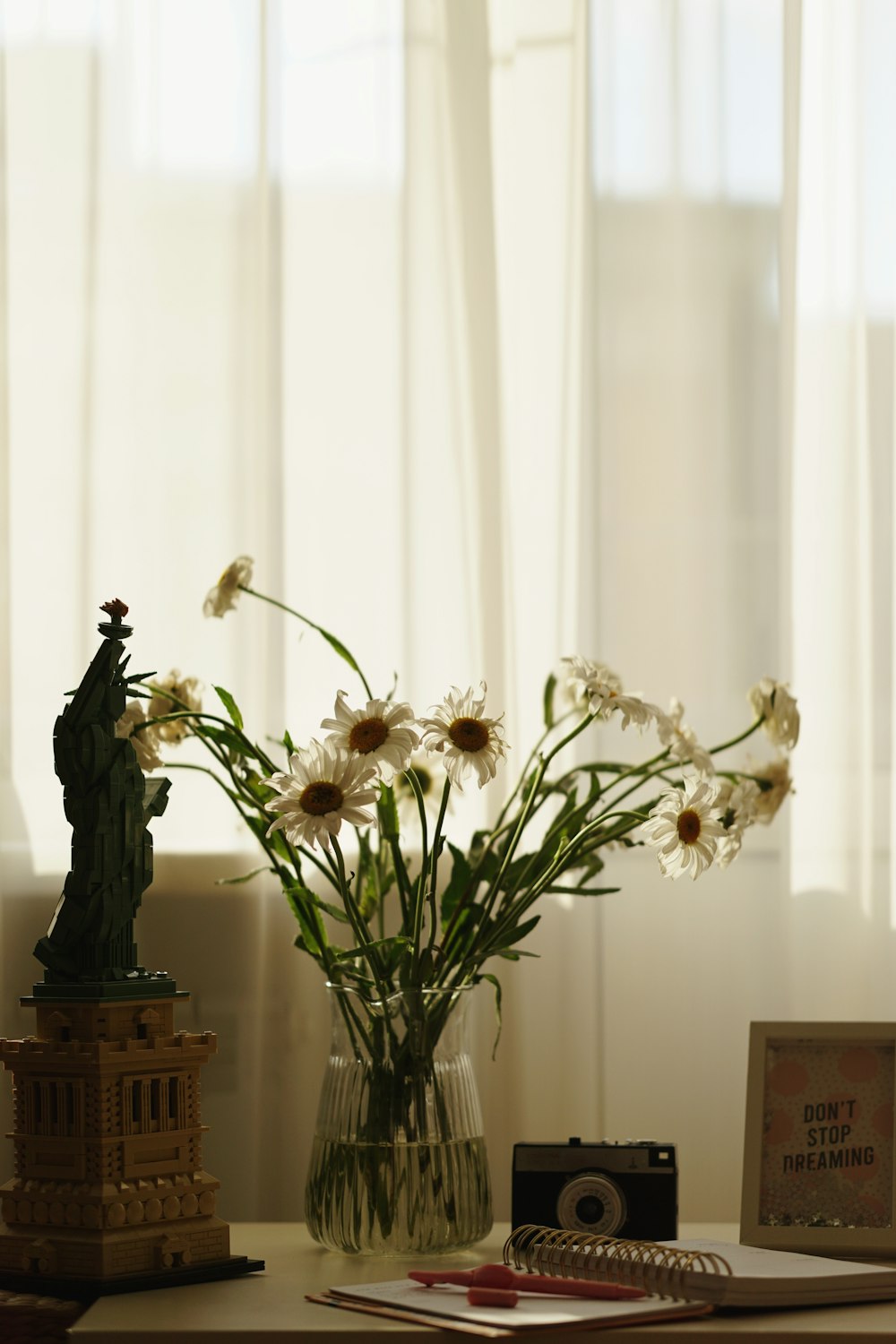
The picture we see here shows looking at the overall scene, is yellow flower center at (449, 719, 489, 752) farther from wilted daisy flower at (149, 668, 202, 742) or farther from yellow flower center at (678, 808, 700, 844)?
wilted daisy flower at (149, 668, 202, 742)

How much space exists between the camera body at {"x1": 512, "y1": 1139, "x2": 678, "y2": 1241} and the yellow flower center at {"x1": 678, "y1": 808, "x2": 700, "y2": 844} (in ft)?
0.82

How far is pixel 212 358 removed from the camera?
5.22 ft

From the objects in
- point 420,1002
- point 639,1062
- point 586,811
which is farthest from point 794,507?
point 420,1002

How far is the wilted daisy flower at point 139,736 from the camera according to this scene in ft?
4.19

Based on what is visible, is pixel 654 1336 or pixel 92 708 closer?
pixel 654 1336

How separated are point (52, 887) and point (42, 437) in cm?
46

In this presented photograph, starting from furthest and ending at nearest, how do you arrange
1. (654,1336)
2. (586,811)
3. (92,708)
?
1. (586,811)
2. (92,708)
3. (654,1336)

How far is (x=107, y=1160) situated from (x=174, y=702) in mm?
396

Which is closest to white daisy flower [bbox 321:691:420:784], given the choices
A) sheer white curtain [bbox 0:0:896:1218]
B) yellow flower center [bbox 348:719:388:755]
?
yellow flower center [bbox 348:719:388:755]

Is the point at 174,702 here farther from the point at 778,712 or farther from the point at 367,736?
the point at 778,712

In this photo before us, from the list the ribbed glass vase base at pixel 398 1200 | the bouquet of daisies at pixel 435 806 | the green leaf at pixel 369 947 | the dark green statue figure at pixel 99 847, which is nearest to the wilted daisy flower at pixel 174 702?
the bouquet of daisies at pixel 435 806

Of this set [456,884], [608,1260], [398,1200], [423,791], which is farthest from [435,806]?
[608,1260]

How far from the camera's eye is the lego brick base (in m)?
1.08

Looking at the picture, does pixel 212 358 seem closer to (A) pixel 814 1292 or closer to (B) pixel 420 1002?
(B) pixel 420 1002
